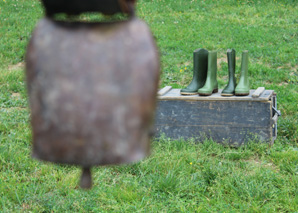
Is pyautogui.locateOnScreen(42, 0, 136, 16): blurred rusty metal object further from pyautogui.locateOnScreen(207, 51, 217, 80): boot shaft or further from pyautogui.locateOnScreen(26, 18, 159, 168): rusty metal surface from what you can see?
pyautogui.locateOnScreen(207, 51, 217, 80): boot shaft

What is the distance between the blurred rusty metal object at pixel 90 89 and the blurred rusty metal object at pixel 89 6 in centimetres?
2

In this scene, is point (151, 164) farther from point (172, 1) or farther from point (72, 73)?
point (172, 1)

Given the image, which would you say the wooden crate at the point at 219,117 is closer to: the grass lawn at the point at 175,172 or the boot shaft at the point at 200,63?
the grass lawn at the point at 175,172

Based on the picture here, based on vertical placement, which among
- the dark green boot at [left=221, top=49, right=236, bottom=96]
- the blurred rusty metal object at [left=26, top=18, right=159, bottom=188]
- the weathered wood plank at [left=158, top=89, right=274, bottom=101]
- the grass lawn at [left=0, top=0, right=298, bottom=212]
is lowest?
the grass lawn at [left=0, top=0, right=298, bottom=212]

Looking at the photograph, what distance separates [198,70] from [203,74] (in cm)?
8

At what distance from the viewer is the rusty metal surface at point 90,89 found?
2.40ft

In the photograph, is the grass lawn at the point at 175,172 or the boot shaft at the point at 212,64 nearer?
the grass lawn at the point at 175,172

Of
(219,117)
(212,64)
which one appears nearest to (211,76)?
(212,64)

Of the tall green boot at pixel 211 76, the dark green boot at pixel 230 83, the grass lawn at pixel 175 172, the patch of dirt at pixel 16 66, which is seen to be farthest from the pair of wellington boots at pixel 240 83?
the patch of dirt at pixel 16 66

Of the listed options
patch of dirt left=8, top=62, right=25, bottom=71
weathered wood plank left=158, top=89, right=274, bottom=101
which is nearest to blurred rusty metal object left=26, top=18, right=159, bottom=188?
weathered wood plank left=158, top=89, right=274, bottom=101

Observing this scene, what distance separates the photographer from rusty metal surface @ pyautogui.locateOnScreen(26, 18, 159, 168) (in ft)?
2.40

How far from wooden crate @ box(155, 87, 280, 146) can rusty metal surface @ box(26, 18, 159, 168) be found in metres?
3.64

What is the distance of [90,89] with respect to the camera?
73cm

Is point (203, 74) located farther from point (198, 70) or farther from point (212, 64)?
point (212, 64)
